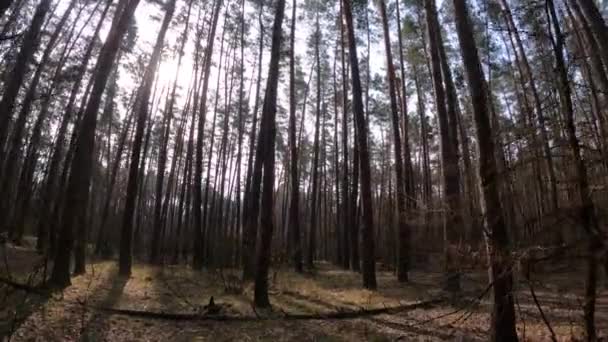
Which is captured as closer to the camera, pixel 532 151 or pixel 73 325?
pixel 532 151

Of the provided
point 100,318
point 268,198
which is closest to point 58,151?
point 100,318

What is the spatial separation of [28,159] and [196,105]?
7.07 metres

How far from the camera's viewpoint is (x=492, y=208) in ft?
13.3

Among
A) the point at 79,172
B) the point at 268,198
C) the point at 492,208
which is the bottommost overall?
the point at 492,208

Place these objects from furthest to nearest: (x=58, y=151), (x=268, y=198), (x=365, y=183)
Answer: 1. (x=58, y=151)
2. (x=365, y=183)
3. (x=268, y=198)

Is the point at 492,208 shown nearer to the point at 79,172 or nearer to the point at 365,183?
the point at 365,183

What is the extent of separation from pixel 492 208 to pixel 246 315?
Result: 4.58 m

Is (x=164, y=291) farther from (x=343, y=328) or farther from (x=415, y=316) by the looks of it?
(x=415, y=316)

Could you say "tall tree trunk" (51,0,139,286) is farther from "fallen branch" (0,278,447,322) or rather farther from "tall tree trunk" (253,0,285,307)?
"tall tree trunk" (253,0,285,307)

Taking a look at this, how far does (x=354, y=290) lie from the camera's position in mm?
9742

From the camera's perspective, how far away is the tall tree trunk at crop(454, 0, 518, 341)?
11.5 ft

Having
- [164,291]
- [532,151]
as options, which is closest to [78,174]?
[164,291]

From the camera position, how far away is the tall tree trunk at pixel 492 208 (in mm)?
3507

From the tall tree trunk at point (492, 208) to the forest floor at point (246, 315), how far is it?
0.87ft
